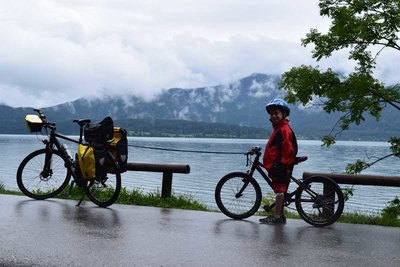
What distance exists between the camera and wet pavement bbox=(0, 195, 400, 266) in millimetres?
5566

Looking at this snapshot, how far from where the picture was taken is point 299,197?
27.3 feet

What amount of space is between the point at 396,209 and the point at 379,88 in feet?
9.79

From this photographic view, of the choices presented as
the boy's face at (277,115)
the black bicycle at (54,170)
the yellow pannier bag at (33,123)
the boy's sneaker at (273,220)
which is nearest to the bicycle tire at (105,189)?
the black bicycle at (54,170)

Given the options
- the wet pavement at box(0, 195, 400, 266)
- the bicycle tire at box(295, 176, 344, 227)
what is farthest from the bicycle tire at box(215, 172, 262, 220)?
the bicycle tire at box(295, 176, 344, 227)

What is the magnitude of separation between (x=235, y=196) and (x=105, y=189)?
8.29 feet

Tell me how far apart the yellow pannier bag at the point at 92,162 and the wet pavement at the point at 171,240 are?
0.63 meters

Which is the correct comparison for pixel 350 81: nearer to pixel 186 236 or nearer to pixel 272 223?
pixel 272 223

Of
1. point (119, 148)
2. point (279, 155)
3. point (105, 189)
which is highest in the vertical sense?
point (279, 155)

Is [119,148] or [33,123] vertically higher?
[33,123]

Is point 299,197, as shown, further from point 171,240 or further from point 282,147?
point 171,240

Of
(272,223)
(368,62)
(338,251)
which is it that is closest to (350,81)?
(368,62)

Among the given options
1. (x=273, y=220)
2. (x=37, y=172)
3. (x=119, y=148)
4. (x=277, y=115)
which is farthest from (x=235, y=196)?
(x=37, y=172)

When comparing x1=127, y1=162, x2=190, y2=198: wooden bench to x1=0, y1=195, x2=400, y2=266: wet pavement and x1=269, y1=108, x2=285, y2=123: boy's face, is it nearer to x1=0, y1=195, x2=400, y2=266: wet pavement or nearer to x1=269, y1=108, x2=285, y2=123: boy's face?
x1=0, y1=195, x2=400, y2=266: wet pavement

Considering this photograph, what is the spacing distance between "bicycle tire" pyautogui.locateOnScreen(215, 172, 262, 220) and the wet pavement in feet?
0.63
